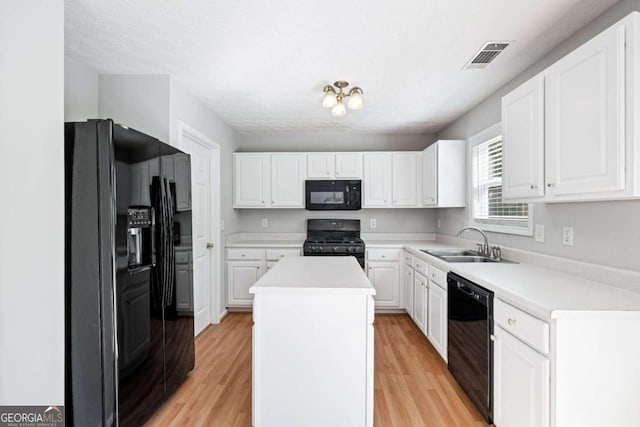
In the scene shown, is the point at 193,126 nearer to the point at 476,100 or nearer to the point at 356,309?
the point at 356,309

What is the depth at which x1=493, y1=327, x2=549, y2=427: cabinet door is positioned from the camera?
1.39m

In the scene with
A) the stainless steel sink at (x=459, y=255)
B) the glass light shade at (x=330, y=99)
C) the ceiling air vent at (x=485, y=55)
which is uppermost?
the ceiling air vent at (x=485, y=55)

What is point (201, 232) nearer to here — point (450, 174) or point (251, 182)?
point (251, 182)

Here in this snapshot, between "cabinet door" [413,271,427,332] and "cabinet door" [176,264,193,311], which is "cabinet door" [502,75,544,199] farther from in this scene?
"cabinet door" [176,264,193,311]

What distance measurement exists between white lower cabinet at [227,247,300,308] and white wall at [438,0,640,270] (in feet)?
8.26

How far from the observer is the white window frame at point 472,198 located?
2.44m

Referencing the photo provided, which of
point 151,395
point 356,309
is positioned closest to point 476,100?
point 356,309

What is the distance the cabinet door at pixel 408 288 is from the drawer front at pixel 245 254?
1.78 metres

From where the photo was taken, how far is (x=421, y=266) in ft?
10.5

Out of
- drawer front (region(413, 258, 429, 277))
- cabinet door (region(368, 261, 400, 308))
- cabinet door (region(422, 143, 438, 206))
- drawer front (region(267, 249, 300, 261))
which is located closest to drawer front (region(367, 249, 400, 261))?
cabinet door (region(368, 261, 400, 308))

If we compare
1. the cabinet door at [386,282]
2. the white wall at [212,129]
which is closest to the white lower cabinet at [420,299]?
the cabinet door at [386,282]

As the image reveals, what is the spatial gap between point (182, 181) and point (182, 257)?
21.4 inches
